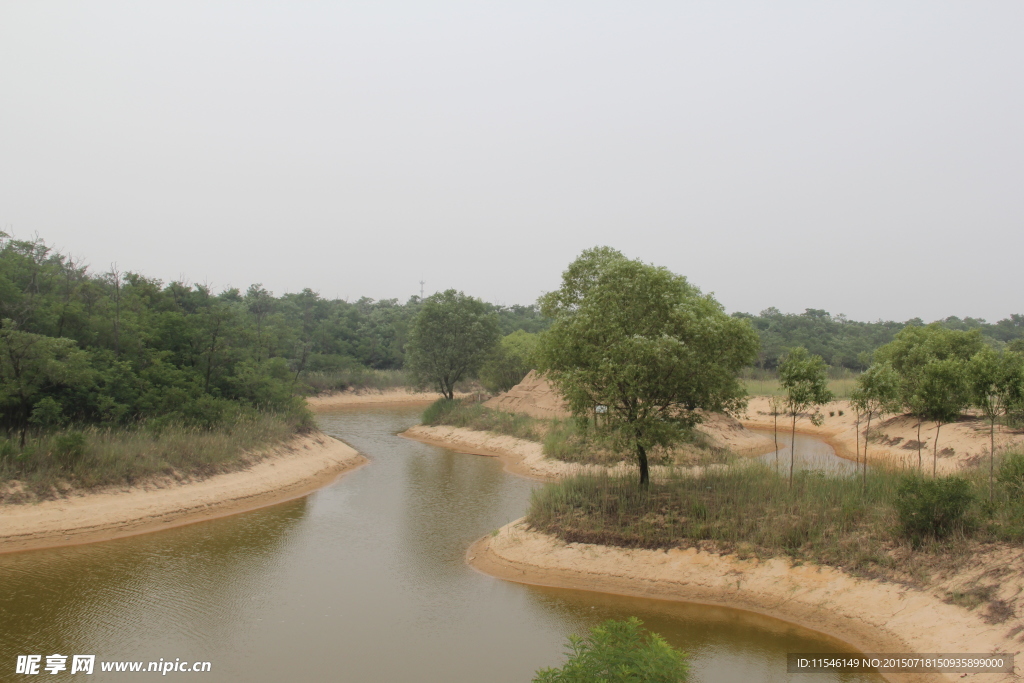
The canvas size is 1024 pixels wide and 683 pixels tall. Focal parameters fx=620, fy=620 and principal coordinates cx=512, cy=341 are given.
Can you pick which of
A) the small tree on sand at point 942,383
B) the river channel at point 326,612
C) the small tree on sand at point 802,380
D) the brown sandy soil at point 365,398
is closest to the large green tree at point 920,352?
the small tree on sand at point 942,383

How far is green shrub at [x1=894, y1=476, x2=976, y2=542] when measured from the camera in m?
11.9

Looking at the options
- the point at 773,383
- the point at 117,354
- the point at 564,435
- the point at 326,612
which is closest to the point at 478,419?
the point at 564,435

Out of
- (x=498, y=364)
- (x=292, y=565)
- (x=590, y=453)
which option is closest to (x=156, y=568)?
(x=292, y=565)

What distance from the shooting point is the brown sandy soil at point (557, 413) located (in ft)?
102

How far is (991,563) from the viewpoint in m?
10.8

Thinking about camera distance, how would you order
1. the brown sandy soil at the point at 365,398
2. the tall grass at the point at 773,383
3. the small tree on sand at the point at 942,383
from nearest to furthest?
the small tree on sand at the point at 942,383, the tall grass at the point at 773,383, the brown sandy soil at the point at 365,398

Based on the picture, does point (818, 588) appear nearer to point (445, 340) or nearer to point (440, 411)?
point (440, 411)

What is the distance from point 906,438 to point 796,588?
21.4 metres

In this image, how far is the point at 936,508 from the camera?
11953 millimetres

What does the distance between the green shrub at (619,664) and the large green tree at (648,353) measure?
25.1 feet

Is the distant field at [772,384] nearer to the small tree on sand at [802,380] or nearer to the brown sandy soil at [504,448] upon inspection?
the brown sandy soil at [504,448]

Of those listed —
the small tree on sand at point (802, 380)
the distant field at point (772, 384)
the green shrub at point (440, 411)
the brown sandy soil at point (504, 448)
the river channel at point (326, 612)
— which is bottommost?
the river channel at point (326, 612)

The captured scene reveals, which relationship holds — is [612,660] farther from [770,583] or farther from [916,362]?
[916,362]

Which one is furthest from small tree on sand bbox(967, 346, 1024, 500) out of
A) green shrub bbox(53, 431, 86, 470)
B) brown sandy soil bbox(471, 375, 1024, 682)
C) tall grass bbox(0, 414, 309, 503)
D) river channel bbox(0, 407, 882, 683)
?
green shrub bbox(53, 431, 86, 470)
